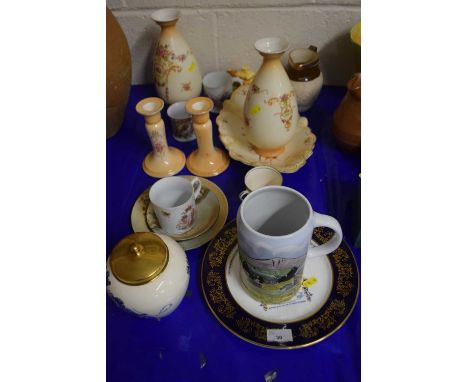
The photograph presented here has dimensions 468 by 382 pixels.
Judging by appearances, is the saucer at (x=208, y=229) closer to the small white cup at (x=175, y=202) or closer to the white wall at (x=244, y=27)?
the small white cup at (x=175, y=202)

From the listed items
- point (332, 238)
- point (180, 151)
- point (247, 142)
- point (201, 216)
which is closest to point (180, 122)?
point (180, 151)

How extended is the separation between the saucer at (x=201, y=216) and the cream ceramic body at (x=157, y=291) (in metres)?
0.14

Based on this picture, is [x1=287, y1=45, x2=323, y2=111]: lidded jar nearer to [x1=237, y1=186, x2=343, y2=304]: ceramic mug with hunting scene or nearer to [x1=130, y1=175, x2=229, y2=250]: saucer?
[x1=130, y1=175, x2=229, y2=250]: saucer

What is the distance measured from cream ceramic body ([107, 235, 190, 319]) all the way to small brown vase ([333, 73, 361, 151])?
1.63 feet

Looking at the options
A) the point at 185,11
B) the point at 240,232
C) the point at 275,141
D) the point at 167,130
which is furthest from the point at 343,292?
the point at 185,11

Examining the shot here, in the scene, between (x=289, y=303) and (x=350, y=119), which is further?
(x=350, y=119)

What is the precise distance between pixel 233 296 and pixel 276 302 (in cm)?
7

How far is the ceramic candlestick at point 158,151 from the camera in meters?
0.82

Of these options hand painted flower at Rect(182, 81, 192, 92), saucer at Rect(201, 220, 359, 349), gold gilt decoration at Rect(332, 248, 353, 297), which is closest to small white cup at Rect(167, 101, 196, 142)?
hand painted flower at Rect(182, 81, 192, 92)

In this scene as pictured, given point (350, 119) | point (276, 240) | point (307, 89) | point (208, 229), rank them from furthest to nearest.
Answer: point (307, 89) < point (350, 119) < point (208, 229) < point (276, 240)

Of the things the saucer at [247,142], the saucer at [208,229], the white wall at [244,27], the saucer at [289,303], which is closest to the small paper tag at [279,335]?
the saucer at [289,303]

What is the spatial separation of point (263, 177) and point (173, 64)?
38 cm

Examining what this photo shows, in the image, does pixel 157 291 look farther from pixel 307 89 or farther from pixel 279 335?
pixel 307 89

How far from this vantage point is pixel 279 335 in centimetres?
59
